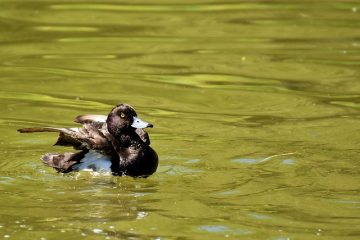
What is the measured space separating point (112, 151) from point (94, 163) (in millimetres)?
194

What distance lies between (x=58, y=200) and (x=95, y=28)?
7836 mm

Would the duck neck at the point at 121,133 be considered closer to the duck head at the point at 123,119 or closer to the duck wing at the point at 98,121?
the duck head at the point at 123,119

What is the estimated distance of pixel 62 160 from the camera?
9914 mm

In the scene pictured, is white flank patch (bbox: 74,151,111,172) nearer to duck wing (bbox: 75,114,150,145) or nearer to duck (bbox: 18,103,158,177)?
duck (bbox: 18,103,158,177)

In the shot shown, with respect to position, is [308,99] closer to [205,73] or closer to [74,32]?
[205,73]

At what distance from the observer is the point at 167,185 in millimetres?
9547

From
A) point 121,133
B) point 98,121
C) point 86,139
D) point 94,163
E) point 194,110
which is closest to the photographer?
point 86,139

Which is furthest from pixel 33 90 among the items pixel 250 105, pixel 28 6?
pixel 28 6

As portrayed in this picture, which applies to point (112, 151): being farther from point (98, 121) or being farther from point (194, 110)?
point (194, 110)

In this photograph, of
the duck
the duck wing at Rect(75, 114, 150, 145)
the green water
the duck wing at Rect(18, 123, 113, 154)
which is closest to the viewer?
the green water

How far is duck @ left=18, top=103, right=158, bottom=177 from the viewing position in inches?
385

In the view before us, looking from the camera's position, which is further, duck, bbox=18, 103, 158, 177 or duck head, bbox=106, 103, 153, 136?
duck head, bbox=106, 103, 153, 136

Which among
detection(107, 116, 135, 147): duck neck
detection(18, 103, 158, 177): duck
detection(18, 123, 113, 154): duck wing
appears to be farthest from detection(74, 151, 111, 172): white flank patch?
detection(107, 116, 135, 147): duck neck

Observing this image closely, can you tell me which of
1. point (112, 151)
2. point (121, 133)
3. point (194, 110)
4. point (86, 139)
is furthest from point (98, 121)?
point (194, 110)
